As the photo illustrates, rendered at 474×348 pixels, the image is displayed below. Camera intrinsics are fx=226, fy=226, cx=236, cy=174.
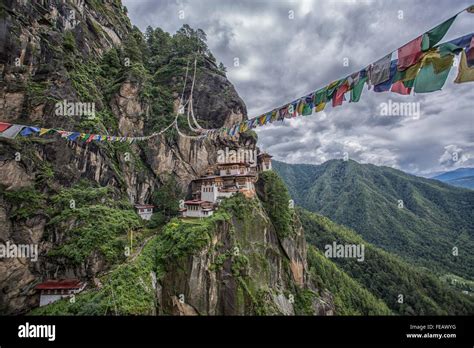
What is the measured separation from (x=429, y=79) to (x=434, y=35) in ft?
2.19

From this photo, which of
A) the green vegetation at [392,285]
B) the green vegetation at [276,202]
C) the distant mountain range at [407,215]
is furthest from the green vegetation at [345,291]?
the distant mountain range at [407,215]

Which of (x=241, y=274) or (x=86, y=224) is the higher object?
(x=86, y=224)

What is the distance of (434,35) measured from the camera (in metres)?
3.67

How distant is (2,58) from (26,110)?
3.39 m

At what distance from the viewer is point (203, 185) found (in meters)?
25.6

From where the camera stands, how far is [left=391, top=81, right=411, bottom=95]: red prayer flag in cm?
430

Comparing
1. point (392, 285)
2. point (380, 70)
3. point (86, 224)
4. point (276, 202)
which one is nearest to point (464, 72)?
point (380, 70)

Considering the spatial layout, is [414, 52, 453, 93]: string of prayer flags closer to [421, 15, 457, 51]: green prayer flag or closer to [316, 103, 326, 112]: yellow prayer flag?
[421, 15, 457, 51]: green prayer flag

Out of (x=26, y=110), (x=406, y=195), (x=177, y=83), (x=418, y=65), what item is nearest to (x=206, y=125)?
(x=177, y=83)

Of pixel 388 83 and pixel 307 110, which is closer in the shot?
pixel 388 83

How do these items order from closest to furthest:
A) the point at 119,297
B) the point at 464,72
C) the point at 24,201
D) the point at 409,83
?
the point at 464,72 < the point at 409,83 < the point at 119,297 < the point at 24,201

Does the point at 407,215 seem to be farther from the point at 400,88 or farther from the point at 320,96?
the point at 400,88
